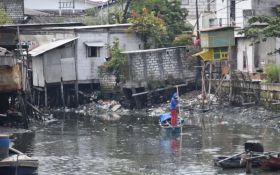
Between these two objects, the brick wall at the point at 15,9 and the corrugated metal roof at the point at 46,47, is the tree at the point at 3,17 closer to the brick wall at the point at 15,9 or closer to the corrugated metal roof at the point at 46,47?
the brick wall at the point at 15,9

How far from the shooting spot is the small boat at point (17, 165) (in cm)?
2055

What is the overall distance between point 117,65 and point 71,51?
3.53m

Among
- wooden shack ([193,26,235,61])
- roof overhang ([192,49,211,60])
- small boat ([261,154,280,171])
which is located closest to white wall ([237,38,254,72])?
wooden shack ([193,26,235,61])

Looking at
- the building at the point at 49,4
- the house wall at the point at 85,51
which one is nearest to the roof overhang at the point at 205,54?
the house wall at the point at 85,51

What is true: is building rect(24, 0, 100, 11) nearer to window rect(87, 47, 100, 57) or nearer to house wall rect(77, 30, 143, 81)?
house wall rect(77, 30, 143, 81)

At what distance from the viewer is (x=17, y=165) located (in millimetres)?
20625

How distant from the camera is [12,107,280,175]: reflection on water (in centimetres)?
2383

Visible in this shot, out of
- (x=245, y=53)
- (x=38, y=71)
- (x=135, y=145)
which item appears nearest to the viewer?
(x=135, y=145)

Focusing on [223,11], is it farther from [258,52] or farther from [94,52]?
[258,52]

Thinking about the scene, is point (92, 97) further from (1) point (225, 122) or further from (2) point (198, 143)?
(2) point (198, 143)

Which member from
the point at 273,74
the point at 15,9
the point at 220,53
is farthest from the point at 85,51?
the point at 273,74

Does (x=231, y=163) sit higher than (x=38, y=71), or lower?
lower

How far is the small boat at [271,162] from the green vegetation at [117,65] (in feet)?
72.1

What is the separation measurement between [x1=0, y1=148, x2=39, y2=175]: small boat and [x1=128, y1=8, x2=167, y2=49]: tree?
25.8 meters
